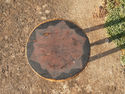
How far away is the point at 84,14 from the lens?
629 cm

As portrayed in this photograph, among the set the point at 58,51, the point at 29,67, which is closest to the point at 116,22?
the point at 58,51

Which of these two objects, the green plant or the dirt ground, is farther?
the green plant

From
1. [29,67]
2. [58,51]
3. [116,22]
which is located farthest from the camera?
[116,22]

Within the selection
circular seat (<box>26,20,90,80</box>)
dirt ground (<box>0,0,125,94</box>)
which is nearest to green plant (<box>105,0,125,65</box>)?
dirt ground (<box>0,0,125,94</box>)

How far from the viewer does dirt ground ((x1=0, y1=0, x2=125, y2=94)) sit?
550cm

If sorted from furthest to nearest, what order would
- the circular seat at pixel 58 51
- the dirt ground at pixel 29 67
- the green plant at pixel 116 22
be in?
the green plant at pixel 116 22 < the dirt ground at pixel 29 67 < the circular seat at pixel 58 51

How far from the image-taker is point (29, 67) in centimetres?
571

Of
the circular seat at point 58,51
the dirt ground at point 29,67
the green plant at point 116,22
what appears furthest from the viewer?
the green plant at point 116,22

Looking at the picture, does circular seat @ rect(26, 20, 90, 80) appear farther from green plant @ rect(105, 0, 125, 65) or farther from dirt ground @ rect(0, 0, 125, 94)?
green plant @ rect(105, 0, 125, 65)

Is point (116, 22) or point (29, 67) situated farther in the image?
point (116, 22)

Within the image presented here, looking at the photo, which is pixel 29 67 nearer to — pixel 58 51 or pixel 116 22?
pixel 58 51

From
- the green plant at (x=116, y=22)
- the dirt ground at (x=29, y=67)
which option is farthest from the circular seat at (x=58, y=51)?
the green plant at (x=116, y=22)

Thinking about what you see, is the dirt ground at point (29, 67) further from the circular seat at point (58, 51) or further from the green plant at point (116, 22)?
the circular seat at point (58, 51)

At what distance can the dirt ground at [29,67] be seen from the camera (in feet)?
18.0
